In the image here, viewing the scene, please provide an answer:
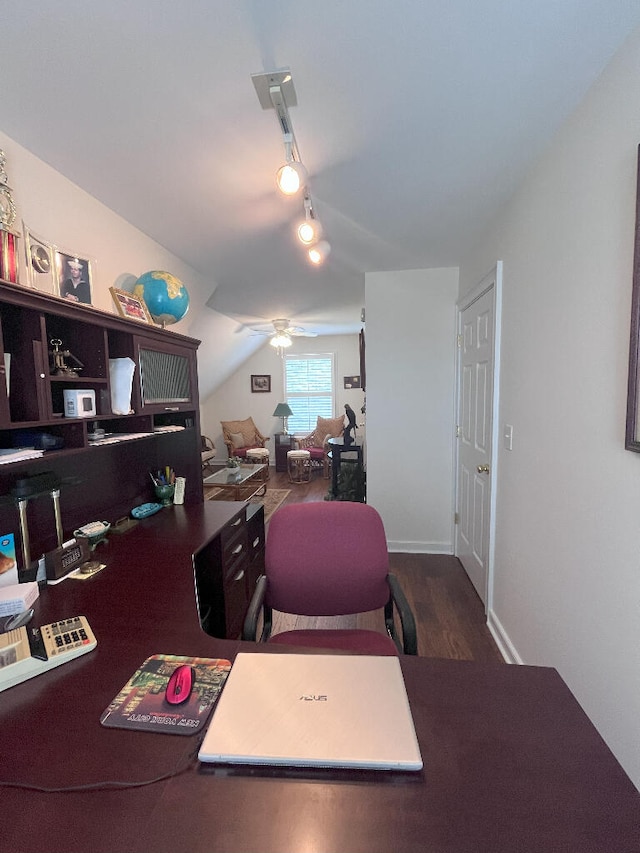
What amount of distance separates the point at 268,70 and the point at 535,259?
1283mm

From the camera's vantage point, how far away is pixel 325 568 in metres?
1.48

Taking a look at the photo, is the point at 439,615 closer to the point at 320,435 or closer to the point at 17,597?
the point at 17,597

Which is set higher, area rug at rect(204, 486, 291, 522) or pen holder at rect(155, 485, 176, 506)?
pen holder at rect(155, 485, 176, 506)

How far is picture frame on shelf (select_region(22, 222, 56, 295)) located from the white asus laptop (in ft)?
4.60

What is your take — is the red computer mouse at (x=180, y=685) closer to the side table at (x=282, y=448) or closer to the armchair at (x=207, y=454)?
the armchair at (x=207, y=454)

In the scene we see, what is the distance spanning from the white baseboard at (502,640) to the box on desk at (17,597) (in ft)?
6.77

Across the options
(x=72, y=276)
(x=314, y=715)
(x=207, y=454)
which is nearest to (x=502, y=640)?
(x=314, y=715)

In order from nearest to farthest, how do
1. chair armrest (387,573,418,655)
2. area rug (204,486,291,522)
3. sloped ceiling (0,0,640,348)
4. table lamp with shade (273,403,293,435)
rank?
1. sloped ceiling (0,0,640,348)
2. chair armrest (387,573,418,655)
3. area rug (204,486,291,522)
4. table lamp with shade (273,403,293,435)

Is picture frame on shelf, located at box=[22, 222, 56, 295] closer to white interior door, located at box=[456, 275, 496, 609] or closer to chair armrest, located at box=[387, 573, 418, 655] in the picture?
chair armrest, located at box=[387, 573, 418, 655]

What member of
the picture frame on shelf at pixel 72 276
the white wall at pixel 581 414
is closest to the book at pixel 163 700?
the white wall at pixel 581 414

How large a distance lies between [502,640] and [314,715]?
5.74 ft

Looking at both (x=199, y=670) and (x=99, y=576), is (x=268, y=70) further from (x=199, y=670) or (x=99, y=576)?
(x=99, y=576)

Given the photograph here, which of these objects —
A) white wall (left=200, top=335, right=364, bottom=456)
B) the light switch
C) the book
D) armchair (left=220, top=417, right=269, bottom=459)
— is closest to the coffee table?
armchair (left=220, top=417, right=269, bottom=459)

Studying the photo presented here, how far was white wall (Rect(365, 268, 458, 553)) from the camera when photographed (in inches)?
120
